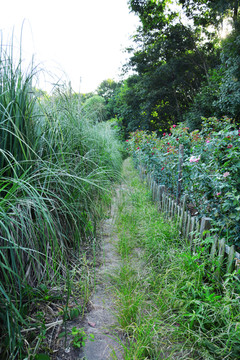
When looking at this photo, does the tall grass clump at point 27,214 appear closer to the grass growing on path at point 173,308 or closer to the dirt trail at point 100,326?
the dirt trail at point 100,326

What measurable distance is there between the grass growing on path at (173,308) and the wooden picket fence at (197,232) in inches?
Answer: 4.5

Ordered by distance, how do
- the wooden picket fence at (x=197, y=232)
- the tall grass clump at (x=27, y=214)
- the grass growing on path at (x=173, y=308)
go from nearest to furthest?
the tall grass clump at (x=27, y=214)
the grass growing on path at (x=173, y=308)
the wooden picket fence at (x=197, y=232)

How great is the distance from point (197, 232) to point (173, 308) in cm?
78

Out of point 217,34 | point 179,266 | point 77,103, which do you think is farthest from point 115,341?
point 217,34

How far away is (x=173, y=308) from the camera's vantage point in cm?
153

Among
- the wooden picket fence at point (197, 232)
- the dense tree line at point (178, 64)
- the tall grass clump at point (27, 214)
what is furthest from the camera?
the dense tree line at point (178, 64)

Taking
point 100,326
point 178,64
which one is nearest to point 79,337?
point 100,326

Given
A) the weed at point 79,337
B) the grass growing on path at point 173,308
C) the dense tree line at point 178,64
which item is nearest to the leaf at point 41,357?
the weed at point 79,337

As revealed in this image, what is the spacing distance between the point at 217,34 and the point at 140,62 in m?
5.62

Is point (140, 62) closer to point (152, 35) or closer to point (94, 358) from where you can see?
point (152, 35)

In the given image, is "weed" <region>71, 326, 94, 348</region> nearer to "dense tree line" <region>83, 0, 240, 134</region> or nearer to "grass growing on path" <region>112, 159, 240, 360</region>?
"grass growing on path" <region>112, 159, 240, 360</region>

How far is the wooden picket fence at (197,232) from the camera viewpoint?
5.36ft

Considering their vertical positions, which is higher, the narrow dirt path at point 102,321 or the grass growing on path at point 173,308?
the grass growing on path at point 173,308

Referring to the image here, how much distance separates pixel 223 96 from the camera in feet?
32.9
